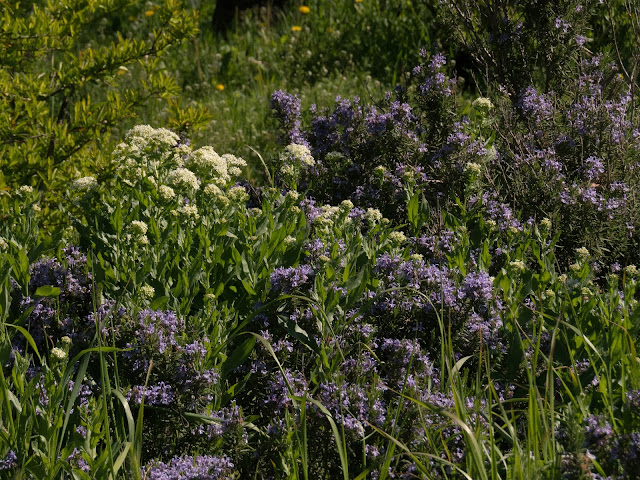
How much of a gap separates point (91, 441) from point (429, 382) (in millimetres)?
1126

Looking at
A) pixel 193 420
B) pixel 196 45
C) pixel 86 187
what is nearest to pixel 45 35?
pixel 86 187

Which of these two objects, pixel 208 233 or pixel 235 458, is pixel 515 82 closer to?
pixel 208 233

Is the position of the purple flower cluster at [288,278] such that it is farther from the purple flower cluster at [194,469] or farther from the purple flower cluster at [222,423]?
the purple flower cluster at [194,469]

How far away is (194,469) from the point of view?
2.47m

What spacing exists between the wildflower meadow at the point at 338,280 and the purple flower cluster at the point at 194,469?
11 millimetres

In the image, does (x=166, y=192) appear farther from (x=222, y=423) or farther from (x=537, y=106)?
(x=537, y=106)

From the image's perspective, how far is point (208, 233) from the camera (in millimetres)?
3520

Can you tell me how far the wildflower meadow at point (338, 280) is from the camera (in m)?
2.56

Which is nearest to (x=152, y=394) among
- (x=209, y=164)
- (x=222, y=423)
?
(x=222, y=423)

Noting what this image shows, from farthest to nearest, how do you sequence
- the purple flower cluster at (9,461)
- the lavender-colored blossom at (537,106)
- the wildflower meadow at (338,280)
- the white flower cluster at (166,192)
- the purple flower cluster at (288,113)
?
the purple flower cluster at (288,113) < the lavender-colored blossom at (537,106) < the white flower cluster at (166,192) < the wildflower meadow at (338,280) < the purple flower cluster at (9,461)

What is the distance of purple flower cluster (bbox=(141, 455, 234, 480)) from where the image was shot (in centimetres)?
245

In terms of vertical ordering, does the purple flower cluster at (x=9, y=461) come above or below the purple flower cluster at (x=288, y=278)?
below

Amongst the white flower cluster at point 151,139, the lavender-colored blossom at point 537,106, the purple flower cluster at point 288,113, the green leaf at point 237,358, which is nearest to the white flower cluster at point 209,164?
the white flower cluster at point 151,139

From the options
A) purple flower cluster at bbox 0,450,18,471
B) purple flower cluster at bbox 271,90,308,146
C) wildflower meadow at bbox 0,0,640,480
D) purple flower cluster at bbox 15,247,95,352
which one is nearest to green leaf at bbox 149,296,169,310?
wildflower meadow at bbox 0,0,640,480
